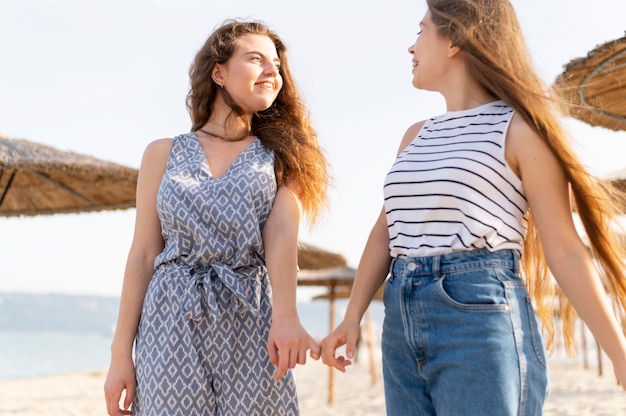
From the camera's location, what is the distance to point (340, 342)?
209 centimetres

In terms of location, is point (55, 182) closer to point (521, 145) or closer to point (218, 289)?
point (218, 289)

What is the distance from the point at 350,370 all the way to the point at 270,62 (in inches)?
756

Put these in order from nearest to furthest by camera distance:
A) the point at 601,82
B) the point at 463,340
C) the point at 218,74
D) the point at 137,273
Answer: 1. the point at 463,340
2. the point at 137,273
3. the point at 218,74
4. the point at 601,82

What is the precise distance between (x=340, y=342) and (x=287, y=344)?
0.52ft

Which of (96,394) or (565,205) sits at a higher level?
(565,205)

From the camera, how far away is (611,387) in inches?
543

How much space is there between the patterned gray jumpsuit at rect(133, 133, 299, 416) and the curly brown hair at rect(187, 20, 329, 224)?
0.49ft

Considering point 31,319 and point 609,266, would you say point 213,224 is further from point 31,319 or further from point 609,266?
point 31,319

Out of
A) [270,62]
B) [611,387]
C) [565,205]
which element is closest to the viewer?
[565,205]

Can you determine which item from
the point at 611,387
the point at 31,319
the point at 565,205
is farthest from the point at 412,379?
the point at 31,319

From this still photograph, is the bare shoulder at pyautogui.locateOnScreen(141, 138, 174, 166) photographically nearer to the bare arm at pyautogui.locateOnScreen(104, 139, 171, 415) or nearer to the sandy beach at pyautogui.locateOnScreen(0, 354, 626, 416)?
the bare arm at pyautogui.locateOnScreen(104, 139, 171, 415)

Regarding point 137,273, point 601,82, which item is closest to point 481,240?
point 137,273

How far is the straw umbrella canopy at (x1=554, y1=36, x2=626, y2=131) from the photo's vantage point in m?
3.30

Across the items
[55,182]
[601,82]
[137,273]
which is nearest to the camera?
[137,273]
